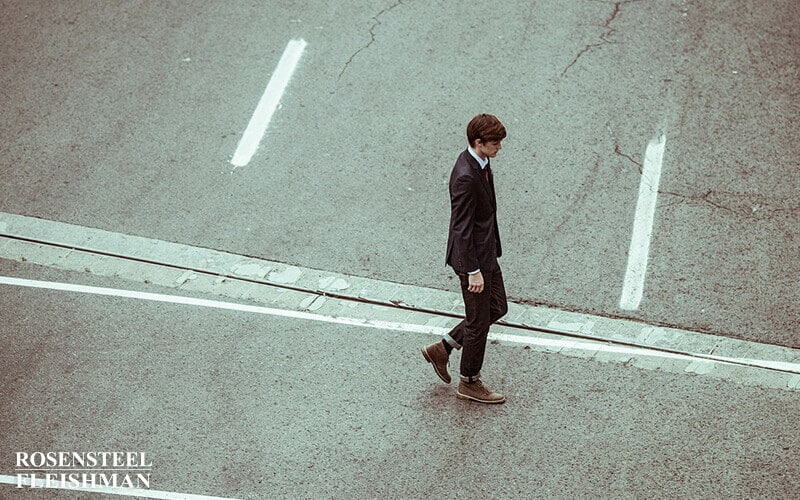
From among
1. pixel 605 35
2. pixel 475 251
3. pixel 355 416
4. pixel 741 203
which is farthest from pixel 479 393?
pixel 605 35

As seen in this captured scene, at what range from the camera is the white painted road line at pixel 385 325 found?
6650 mm

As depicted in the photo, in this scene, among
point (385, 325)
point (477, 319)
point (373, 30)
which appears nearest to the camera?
point (477, 319)

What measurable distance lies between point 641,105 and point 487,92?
64.8 inches

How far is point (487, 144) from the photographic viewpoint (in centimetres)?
559

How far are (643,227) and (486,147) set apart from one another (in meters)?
2.67

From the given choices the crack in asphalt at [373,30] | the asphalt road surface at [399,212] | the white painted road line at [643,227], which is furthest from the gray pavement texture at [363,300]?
the crack in asphalt at [373,30]

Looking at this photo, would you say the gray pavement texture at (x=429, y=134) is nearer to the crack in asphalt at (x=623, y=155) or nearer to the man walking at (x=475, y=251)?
the crack in asphalt at (x=623, y=155)

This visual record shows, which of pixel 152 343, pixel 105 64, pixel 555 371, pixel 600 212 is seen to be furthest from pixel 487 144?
pixel 105 64

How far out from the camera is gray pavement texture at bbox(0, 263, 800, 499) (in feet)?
19.4

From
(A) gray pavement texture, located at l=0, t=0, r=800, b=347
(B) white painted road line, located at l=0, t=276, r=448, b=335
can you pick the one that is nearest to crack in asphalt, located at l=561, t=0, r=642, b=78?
(A) gray pavement texture, located at l=0, t=0, r=800, b=347

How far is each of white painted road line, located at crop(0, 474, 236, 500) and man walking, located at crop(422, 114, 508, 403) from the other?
2.03 m

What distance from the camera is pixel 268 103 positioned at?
9000 mm

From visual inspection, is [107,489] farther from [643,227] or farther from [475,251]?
[643,227]

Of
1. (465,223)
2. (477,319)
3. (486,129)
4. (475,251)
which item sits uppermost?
(486,129)
